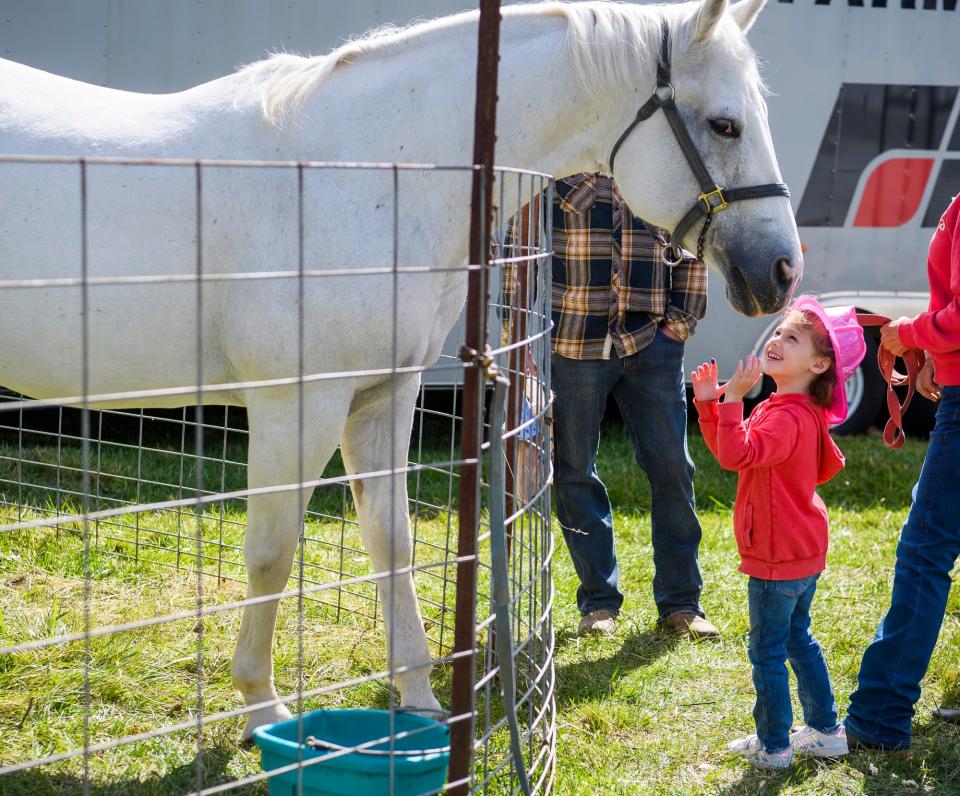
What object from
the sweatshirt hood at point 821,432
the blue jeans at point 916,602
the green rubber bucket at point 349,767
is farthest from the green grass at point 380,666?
the sweatshirt hood at point 821,432

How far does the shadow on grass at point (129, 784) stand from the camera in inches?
106

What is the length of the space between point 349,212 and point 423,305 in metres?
0.31

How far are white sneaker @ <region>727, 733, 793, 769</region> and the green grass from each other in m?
0.03

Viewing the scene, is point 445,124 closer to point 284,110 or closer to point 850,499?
point 284,110

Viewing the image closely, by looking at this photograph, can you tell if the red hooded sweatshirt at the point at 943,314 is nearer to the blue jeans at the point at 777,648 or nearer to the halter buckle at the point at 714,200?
the halter buckle at the point at 714,200

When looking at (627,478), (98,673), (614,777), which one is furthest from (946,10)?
(98,673)

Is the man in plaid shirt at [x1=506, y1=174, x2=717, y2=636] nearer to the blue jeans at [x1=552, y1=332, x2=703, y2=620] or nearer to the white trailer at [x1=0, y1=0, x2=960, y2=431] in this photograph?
the blue jeans at [x1=552, y1=332, x2=703, y2=620]

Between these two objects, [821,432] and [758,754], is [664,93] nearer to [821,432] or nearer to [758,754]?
[821,432]

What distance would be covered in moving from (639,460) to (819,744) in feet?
4.41

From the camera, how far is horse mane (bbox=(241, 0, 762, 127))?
113 inches

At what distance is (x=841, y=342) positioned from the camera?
9.62 ft

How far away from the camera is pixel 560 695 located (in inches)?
136

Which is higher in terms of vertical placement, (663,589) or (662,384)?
(662,384)

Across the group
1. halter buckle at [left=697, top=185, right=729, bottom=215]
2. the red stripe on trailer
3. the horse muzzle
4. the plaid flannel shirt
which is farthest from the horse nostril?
the red stripe on trailer
